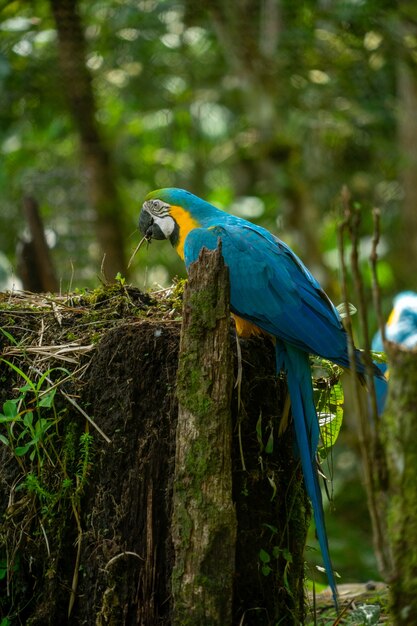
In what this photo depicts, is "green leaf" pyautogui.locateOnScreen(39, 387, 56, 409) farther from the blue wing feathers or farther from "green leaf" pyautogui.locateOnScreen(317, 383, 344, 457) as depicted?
"green leaf" pyautogui.locateOnScreen(317, 383, 344, 457)

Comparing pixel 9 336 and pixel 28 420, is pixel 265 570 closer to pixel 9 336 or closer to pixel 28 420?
pixel 28 420

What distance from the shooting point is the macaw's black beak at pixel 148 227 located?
3.95m

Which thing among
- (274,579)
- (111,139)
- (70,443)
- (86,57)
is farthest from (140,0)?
(274,579)

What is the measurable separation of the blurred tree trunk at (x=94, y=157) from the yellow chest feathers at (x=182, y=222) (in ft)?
10.1

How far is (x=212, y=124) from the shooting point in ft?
29.3

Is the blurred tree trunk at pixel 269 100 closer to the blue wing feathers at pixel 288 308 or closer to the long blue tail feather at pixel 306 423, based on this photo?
the blue wing feathers at pixel 288 308

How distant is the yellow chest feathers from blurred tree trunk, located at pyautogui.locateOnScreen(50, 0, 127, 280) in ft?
10.1

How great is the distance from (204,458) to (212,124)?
6.88 metres

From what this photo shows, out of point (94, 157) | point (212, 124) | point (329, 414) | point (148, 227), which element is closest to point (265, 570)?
point (329, 414)

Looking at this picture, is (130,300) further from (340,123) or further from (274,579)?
(340,123)

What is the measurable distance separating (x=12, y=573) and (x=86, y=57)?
5.52 m

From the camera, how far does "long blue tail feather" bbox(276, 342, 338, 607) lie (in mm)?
2748

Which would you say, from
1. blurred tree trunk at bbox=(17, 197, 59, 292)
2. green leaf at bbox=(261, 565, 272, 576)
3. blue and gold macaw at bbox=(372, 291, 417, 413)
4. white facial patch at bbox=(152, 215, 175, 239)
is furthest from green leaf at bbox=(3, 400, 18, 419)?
blurred tree trunk at bbox=(17, 197, 59, 292)

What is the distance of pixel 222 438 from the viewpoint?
255cm
